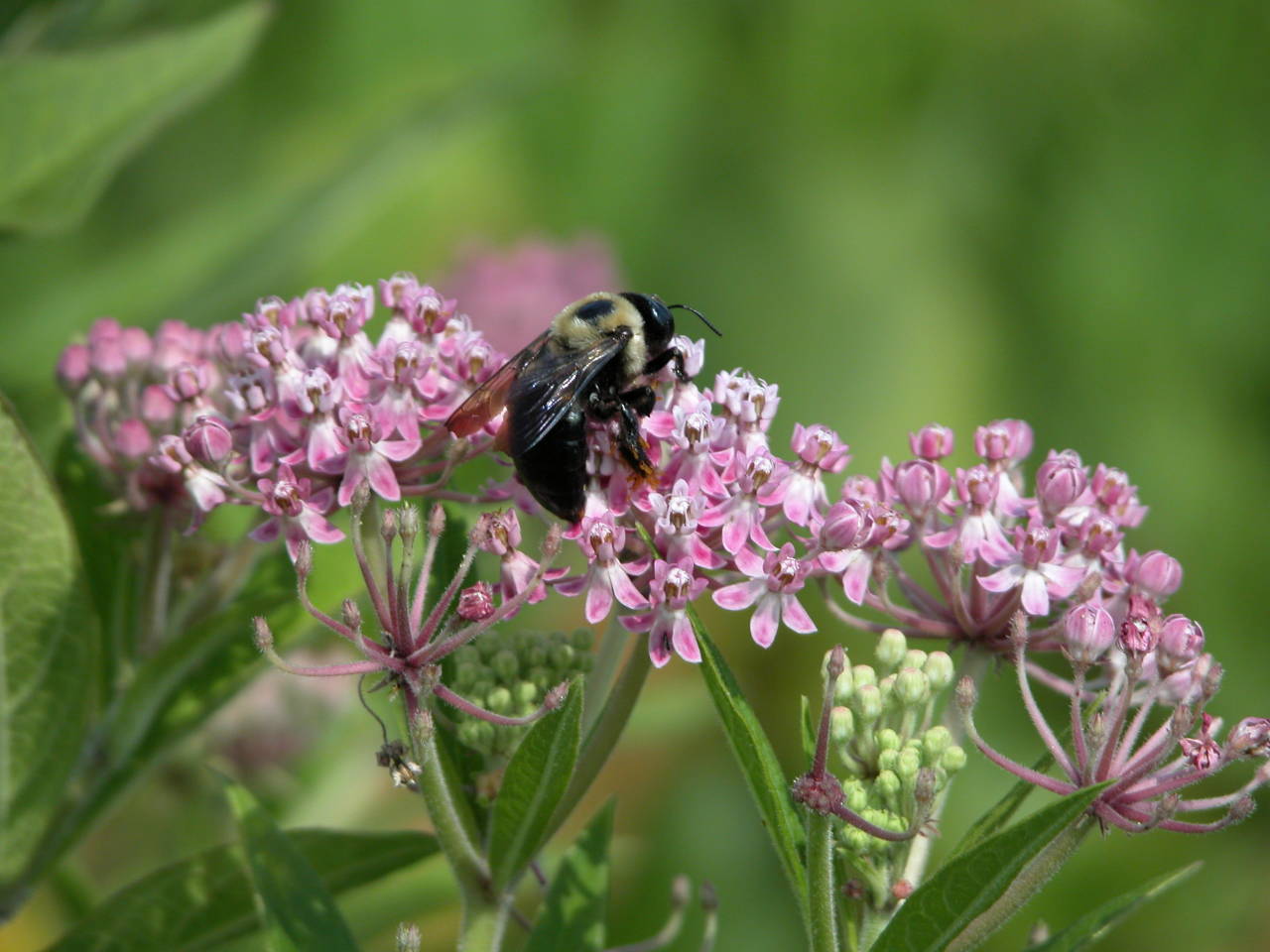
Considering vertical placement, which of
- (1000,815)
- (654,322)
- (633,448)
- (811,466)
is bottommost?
Result: (1000,815)

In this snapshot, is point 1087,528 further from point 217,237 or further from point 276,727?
point 217,237

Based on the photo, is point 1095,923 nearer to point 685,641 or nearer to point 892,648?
point 892,648

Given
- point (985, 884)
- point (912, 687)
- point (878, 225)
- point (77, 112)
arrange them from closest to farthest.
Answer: point (985, 884) < point (912, 687) < point (77, 112) < point (878, 225)

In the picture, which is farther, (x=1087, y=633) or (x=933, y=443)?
(x=933, y=443)

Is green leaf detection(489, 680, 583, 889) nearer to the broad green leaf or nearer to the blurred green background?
the broad green leaf

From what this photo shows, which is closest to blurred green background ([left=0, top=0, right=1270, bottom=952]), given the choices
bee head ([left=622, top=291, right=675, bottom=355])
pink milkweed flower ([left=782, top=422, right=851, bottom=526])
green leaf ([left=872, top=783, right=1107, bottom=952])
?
bee head ([left=622, top=291, right=675, bottom=355])

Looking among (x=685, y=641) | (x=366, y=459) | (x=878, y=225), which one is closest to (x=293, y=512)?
(x=366, y=459)

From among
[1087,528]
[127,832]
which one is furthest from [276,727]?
[1087,528]
